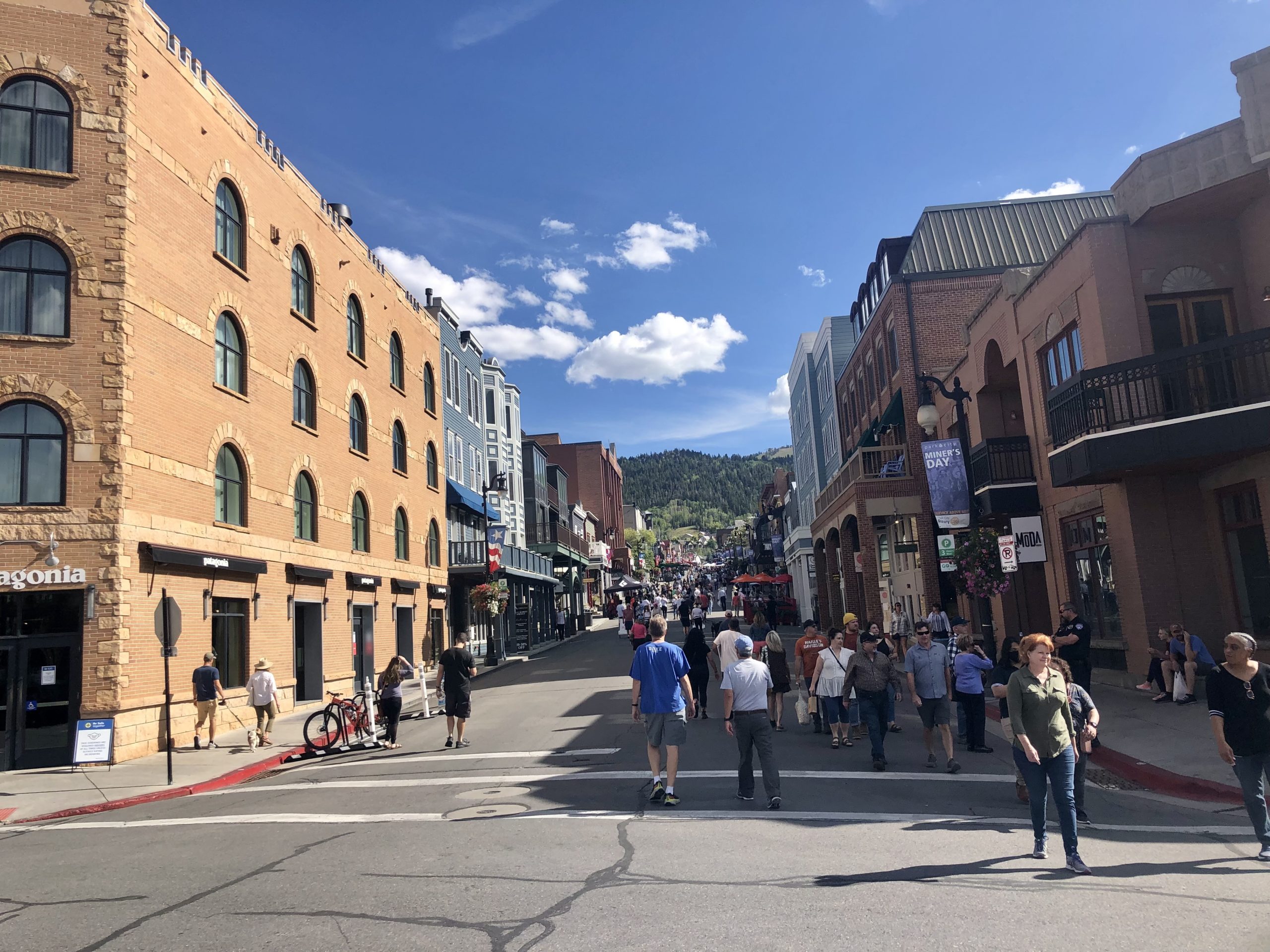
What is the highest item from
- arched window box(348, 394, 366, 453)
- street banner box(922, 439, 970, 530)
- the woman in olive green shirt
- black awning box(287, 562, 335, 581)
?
arched window box(348, 394, 366, 453)

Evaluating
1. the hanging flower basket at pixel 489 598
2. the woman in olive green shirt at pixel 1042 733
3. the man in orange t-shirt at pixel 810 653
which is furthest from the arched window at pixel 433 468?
the woman in olive green shirt at pixel 1042 733

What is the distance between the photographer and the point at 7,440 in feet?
50.6

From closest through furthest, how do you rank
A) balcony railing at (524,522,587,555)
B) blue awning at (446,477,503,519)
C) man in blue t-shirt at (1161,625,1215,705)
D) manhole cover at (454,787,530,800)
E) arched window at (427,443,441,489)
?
manhole cover at (454,787,530,800)
man in blue t-shirt at (1161,625,1215,705)
arched window at (427,443,441,489)
blue awning at (446,477,503,519)
balcony railing at (524,522,587,555)

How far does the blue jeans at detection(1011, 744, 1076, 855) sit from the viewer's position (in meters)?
6.63

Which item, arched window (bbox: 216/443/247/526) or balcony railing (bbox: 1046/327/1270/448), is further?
arched window (bbox: 216/443/247/526)

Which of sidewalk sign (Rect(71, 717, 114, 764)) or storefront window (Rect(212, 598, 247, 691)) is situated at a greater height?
storefront window (Rect(212, 598, 247, 691))

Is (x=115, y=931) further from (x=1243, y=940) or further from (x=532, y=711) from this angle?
(x=532, y=711)

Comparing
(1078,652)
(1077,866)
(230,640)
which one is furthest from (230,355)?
(1077,866)

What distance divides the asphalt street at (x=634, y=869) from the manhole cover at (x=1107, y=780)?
0.39m

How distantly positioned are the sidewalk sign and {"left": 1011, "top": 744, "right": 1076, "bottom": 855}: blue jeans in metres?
14.1

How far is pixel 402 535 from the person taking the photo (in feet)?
102

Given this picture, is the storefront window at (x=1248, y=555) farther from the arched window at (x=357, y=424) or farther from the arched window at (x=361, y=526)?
the arched window at (x=357, y=424)

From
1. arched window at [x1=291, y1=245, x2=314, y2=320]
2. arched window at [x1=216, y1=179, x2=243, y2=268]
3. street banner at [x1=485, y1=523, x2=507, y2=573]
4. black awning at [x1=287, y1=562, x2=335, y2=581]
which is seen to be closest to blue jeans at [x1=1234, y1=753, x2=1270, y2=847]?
black awning at [x1=287, y1=562, x2=335, y2=581]

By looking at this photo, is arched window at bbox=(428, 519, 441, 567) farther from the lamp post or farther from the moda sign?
the moda sign
